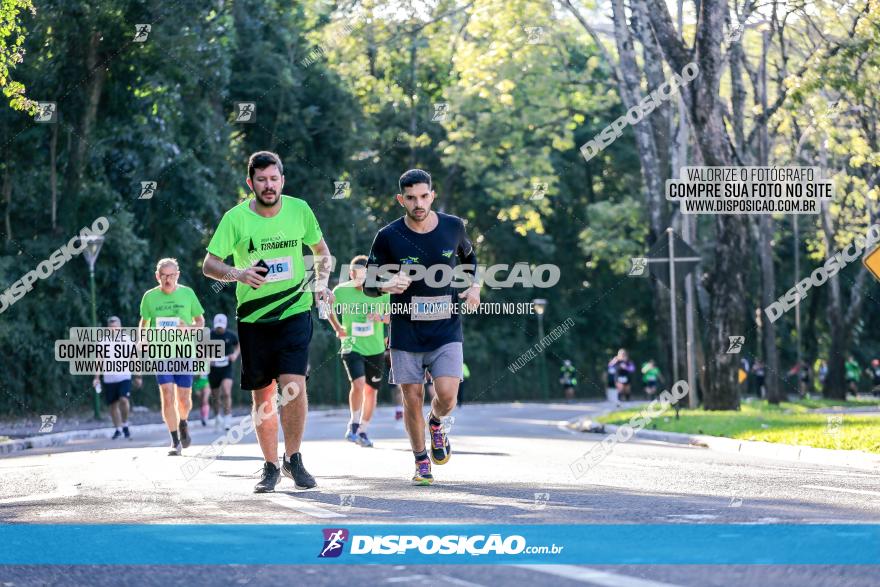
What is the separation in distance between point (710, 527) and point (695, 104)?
61.7 ft

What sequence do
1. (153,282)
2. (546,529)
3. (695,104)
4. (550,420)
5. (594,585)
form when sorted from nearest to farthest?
(594,585) < (546,529) < (695,104) < (550,420) < (153,282)

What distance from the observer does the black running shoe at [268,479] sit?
33.8 feet

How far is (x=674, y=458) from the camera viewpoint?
1484 centimetres

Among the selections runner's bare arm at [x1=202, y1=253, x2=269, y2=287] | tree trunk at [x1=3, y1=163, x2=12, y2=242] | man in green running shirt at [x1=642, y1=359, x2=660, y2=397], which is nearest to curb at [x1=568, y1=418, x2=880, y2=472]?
runner's bare arm at [x1=202, y1=253, x2=269, y2=287]

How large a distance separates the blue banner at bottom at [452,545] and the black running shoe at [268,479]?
7.42ft

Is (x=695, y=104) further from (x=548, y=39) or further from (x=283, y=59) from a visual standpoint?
(x=283, y=59)

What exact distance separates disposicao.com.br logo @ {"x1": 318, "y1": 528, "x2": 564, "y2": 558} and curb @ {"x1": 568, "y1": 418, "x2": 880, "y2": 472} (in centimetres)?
772

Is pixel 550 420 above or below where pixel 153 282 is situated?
below

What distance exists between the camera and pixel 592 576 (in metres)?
5.99

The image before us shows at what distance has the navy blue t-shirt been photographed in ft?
35.0

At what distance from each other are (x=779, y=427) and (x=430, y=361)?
1084 centimetres

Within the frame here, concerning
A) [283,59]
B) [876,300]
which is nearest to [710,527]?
[283,59]

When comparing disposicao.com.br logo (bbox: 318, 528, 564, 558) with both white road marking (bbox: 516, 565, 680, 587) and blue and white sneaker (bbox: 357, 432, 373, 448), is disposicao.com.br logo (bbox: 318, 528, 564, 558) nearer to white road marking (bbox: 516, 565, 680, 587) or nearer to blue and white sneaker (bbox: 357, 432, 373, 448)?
white road marking (bbox: 516, 565, 680, 587)

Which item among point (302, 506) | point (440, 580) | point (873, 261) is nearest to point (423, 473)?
point (302, 506)
